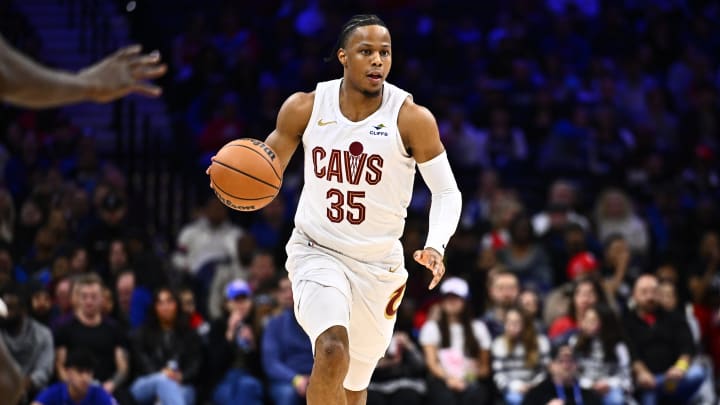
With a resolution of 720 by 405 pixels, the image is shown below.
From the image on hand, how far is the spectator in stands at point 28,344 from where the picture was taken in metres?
10.4

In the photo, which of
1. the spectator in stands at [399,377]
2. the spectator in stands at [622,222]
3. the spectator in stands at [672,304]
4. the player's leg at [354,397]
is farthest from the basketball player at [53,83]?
the spectator in stands at [622,222]

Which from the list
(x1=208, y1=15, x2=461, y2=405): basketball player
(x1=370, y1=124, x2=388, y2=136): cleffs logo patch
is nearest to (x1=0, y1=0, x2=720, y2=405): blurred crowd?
(x1=208, y1=15, x2=461, y2=405): basketball player

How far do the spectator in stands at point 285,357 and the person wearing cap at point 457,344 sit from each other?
3.81 ft

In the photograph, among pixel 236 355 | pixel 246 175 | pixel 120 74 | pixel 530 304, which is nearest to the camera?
pixel 120 74

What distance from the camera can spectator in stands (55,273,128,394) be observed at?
1070cm

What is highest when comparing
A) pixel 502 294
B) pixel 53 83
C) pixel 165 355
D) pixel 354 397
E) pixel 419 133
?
pixel 53 83

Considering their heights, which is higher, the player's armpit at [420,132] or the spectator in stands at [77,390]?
the player's armpit at [420,132]

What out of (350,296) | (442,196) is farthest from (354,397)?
(442,196)

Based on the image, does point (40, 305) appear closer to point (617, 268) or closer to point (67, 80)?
point (617, 268)

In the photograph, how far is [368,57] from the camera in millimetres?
7168

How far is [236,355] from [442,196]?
4.67 m

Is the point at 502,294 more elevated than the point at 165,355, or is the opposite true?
the point at 502,294

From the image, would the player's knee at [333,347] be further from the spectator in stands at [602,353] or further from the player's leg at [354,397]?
the spectator in stands at [602,353]

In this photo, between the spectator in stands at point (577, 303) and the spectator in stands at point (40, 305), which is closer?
the spectator in stands at point (40, 305)
